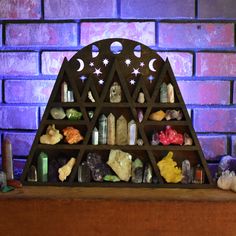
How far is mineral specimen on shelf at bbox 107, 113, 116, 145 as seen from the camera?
1251mm

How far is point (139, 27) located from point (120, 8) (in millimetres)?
95

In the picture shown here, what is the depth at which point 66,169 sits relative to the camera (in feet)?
4.10

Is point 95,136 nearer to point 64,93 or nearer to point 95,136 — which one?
point 95,136

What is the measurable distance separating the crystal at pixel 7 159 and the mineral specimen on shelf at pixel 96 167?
258 mm

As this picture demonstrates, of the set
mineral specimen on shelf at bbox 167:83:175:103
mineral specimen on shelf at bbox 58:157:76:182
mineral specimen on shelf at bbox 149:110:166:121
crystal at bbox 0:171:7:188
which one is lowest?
crystal at bbox 0:171:7:188

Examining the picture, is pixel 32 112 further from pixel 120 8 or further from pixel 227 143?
pixel 227 143

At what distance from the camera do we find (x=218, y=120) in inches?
54.5

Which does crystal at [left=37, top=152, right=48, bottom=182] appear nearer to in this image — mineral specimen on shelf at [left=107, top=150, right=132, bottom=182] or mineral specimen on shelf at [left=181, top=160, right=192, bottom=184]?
mineral specimen on shelf at [left=107, top=150, right=132, bottom=182]

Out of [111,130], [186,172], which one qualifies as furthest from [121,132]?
[186,172]

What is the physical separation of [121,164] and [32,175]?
11.5 inches

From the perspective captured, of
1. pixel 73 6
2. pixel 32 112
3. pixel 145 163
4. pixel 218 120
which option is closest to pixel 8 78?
pixel 32 112

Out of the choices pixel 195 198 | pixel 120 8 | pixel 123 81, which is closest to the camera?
pixel 195 198

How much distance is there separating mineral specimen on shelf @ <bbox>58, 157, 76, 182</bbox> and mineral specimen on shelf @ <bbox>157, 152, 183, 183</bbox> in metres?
0.28

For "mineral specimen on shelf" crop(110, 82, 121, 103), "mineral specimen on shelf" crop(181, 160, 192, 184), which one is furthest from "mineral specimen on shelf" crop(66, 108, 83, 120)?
"mineral specimen on shelf" crop(181, 160, 192, 184)
